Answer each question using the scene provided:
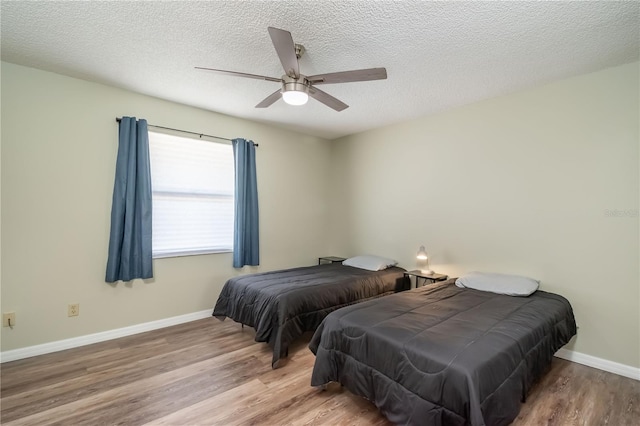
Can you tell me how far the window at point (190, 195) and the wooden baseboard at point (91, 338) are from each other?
2.48ft

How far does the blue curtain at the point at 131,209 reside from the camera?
9.43 feet

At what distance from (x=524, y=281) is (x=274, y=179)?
3168mm

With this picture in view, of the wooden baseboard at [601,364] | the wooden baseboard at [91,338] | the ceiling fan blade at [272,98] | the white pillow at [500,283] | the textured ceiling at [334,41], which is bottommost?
the wooden baseboard at [601,364]

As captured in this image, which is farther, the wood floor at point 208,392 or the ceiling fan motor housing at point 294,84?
the ceiling fan motor housing at point 294,84

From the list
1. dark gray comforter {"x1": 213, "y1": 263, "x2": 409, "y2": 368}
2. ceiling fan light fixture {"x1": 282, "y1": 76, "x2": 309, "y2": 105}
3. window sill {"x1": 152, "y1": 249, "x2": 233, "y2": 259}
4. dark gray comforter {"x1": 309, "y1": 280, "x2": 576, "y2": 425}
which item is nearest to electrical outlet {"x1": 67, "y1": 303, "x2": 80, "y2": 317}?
window sill {"x1": 152, "y1": 249, "x2": 233, "y2": 259}

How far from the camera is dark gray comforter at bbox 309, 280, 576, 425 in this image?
1416 mm

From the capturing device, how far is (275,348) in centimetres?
241

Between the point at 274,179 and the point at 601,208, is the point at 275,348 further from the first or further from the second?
the point at 601,208

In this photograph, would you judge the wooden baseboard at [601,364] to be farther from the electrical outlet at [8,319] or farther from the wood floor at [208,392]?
the electrical outlet at [8,319]

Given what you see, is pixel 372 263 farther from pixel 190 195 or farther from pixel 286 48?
pixel 286 48

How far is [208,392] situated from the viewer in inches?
81.7

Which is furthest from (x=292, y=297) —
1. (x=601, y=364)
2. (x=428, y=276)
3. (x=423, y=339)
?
(x=601, y=364)

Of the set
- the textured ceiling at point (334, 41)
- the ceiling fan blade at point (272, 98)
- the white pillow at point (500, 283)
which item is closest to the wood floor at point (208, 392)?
the white pillow at point (500, 283)

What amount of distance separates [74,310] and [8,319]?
1.41 ft
